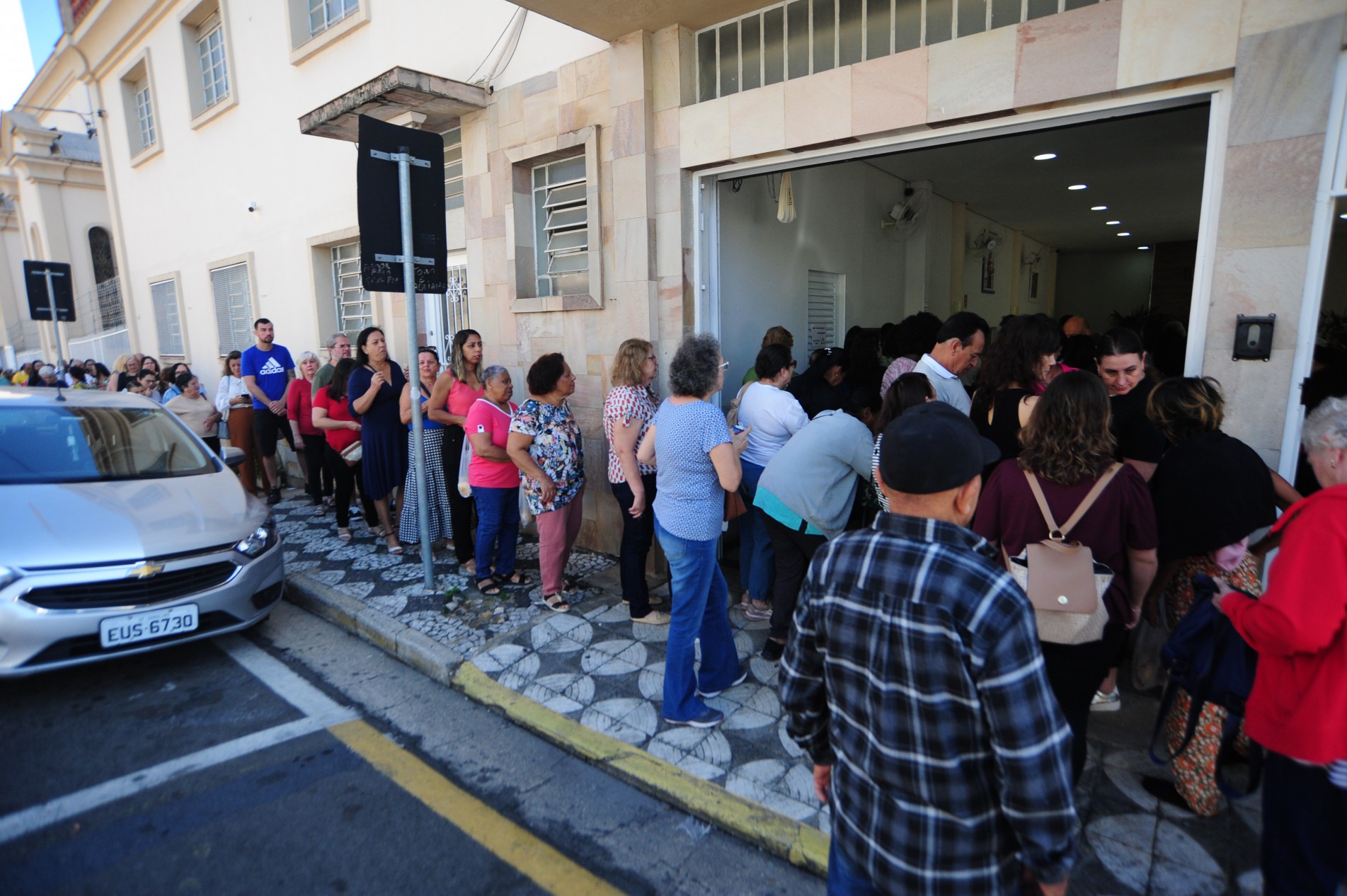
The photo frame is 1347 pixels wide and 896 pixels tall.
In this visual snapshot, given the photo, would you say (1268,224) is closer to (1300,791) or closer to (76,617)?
(1300,791)

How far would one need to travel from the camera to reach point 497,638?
14.4 ft

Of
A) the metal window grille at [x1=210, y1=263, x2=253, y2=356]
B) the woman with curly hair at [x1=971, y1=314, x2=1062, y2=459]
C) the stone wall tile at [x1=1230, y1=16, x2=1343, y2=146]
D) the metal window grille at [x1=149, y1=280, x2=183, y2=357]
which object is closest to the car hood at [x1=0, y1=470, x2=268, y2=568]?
the woman with curly hair at [x1=971, y1=314, x2=1062, y2=459]

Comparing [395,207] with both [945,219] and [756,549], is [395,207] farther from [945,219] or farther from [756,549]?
[945,219]

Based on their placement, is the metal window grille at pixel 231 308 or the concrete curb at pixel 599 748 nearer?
the concrete curb at pixel 599 748

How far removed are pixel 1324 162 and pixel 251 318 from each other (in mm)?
11720

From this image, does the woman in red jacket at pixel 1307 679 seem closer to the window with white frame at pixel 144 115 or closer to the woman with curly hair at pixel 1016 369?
A: the woman with curly hair at pixel 1016 369

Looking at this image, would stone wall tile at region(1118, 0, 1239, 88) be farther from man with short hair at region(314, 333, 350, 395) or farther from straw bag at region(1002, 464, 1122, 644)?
man with short hair at region(314, 333, 350, 395)

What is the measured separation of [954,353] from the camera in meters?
4.03

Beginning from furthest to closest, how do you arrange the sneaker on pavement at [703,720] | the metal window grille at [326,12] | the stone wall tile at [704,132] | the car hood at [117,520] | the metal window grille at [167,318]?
the metal window grille at [167,318] → the metal window grille at [326,12] → the stone wall tile at [704,132] → the car hood at [117,520] → the sneaker on pavement at [703,720]

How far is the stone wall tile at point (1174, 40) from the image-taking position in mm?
3074

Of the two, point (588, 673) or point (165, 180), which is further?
point (165, 180)

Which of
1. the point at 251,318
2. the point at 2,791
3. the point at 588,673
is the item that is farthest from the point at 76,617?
the point at 251,318

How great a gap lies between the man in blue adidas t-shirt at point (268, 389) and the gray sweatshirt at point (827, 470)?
261 inches

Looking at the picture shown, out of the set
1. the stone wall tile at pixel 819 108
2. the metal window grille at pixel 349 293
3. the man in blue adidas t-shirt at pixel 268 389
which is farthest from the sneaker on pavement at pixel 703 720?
the metal window grille at pixel 349 293
